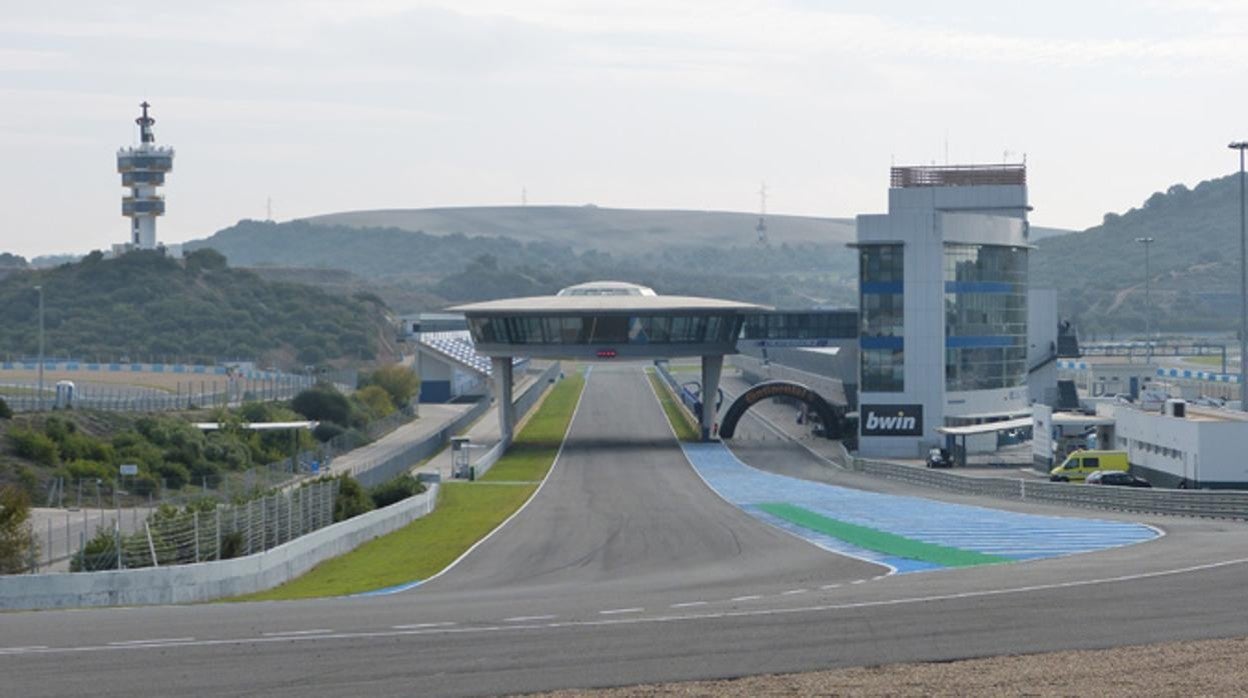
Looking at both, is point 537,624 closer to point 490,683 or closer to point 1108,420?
point 490,683

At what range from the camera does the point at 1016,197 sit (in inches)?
3875

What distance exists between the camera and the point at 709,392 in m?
91.5

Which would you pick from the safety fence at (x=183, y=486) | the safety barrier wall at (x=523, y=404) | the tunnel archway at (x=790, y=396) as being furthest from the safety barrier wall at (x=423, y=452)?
the tunnel archway at (x=790, y=396)

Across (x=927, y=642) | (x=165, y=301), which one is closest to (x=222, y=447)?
(x=927, y=642)

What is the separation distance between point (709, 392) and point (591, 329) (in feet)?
24.4

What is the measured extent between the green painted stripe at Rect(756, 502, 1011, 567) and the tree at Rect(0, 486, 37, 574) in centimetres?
1772

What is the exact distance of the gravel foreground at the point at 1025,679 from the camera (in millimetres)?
20000

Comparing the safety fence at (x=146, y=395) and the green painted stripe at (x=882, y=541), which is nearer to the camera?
the green painted stripe at (x=882, y=541)

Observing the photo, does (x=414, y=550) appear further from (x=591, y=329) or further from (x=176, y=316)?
(x=176, y=316)

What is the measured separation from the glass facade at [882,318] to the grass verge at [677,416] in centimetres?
1148

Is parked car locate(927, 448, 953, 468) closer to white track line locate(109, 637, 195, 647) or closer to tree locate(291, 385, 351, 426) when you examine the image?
tree locate(291, 385, 351, 426)

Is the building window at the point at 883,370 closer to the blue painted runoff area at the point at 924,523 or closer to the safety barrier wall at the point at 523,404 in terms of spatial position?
the blue painted runoff area at the point at 924,523

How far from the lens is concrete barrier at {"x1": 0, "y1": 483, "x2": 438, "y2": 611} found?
105 feet

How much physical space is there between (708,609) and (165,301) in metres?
155
